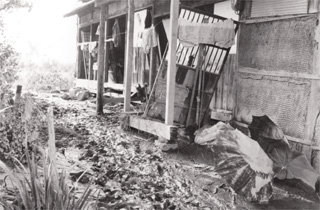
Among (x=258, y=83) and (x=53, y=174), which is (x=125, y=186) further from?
(x=258, y=83)

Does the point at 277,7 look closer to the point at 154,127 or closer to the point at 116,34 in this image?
the point at 154,127

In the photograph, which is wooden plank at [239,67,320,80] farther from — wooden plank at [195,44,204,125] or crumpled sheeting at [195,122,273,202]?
crumpled sheeting at [195,122,273,202]

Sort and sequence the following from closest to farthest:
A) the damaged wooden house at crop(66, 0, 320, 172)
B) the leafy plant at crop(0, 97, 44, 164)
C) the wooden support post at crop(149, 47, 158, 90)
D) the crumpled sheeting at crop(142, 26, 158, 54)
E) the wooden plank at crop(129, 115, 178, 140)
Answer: the leafy plant at crop(0, 97, 44, 164), the damaged wooden house at crop(66, 0, 320, 172), the wooden plank at crop(129, 115, 178, 140), the crumpled sheeting at crop(142, 26, 158, 54), the wooden support post at crop(149, 47, 158, 90)

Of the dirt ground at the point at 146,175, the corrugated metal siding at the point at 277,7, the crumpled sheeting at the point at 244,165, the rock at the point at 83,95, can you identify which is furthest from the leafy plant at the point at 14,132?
the rock at the point at 83,95

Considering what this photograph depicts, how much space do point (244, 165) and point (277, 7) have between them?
3288 mm

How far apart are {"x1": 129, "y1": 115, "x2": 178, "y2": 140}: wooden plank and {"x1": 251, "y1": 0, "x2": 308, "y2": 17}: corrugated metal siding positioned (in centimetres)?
280

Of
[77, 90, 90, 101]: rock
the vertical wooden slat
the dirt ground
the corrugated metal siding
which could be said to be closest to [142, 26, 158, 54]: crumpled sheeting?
the dirt ground

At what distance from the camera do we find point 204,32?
6.32 metres

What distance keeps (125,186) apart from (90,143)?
2.57 metres

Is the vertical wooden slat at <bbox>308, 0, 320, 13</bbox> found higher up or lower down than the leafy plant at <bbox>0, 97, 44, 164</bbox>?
higher up

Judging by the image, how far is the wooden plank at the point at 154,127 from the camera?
20.7ft

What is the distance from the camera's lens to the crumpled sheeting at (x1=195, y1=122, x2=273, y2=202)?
4.30m

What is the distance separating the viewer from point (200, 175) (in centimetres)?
534

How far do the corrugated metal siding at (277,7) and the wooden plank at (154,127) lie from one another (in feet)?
9.18
